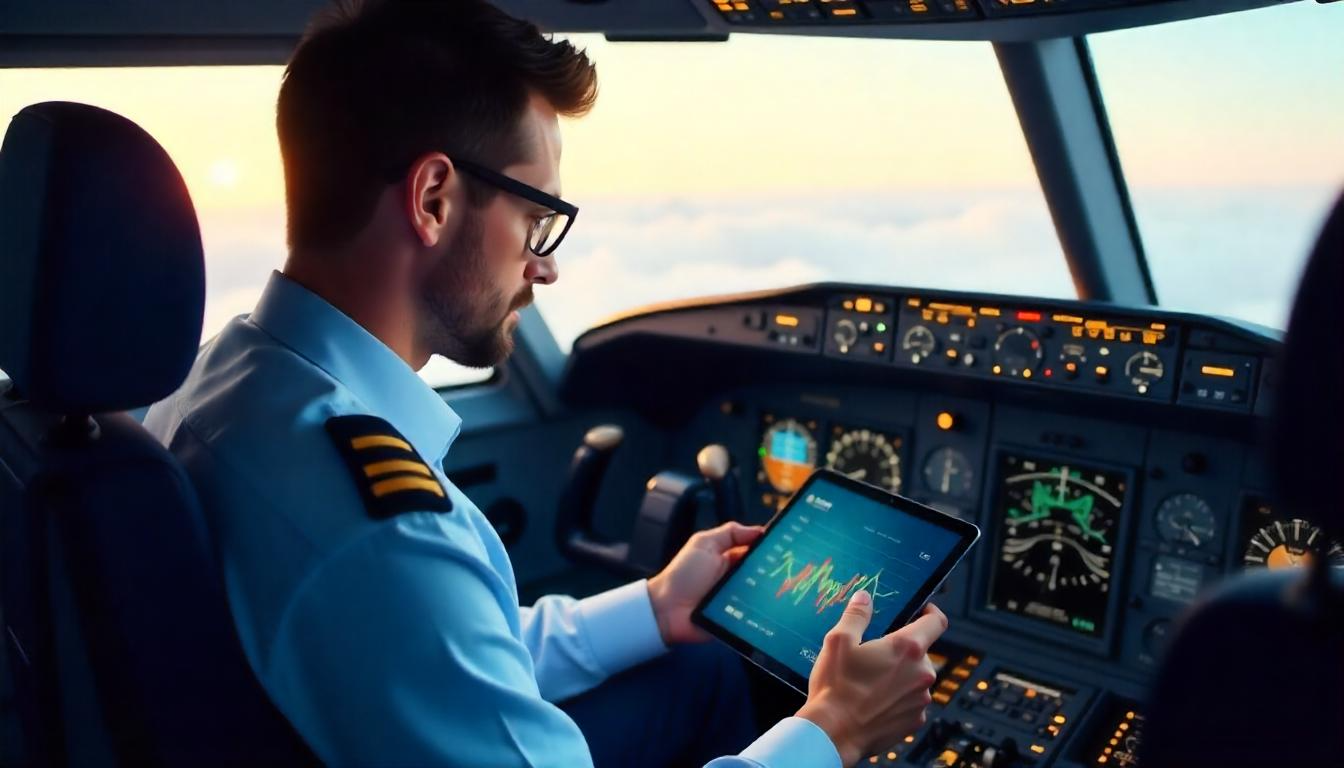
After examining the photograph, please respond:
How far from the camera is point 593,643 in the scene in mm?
1734

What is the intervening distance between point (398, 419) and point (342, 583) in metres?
0.30

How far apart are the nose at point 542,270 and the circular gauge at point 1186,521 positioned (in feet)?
4.90

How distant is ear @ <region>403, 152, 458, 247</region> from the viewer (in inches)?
48.6

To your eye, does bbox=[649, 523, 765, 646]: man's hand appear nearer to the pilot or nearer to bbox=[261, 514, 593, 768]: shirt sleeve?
the pilot

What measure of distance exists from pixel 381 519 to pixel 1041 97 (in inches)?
72.1

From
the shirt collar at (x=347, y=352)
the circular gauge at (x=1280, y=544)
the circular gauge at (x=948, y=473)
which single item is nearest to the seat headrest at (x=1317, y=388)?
the shirt collar at (x=347, y=352)

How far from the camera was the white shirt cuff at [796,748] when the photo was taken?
4.17 feet

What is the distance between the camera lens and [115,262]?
1.02 metres

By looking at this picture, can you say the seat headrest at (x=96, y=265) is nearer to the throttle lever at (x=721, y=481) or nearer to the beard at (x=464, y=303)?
the beard at (x=464, y=303)

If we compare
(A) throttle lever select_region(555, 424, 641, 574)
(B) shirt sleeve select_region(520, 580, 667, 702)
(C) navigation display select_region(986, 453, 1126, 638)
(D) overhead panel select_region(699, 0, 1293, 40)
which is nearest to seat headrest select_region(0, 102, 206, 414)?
(B) shirt sleeve select_region(520, 580, 667, 702)

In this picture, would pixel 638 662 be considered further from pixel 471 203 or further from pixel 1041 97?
pixel 1041 97

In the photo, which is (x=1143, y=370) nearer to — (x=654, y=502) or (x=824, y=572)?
(x=824, y=572)

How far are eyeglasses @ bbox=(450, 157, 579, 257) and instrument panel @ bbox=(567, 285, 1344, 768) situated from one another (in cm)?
120

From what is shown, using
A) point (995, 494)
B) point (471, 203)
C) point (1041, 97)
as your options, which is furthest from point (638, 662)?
point (1041, 97)
